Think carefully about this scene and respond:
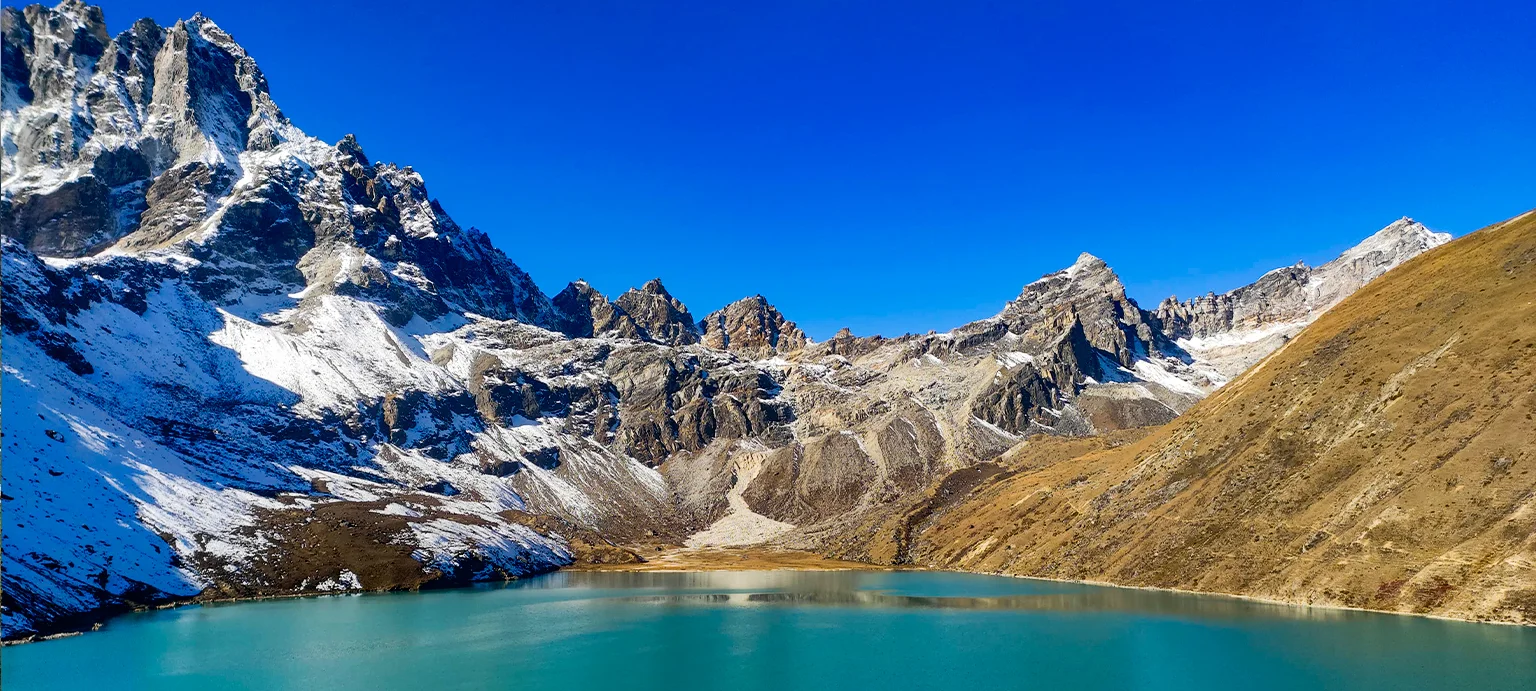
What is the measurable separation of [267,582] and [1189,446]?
15694cm

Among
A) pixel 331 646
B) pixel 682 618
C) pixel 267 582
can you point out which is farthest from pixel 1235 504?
pixel 267 582

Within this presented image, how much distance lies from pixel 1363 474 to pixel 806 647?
72597mm

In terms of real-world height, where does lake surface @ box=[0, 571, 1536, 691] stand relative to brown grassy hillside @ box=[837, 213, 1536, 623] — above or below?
below

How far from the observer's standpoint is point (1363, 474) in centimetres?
10125

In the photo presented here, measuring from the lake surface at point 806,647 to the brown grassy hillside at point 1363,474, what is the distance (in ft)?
22.7

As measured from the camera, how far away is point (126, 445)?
561 ft

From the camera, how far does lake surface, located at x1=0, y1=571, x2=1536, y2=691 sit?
216ft

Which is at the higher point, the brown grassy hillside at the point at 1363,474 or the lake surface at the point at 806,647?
the brown grassy hillside at the point at 1363,474

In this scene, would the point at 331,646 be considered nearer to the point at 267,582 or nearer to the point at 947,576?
the point at 267,582

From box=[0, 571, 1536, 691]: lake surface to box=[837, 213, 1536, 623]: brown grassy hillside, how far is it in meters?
6.92

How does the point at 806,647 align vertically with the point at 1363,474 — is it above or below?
below

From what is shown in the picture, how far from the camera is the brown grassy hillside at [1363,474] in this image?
84.9 meters

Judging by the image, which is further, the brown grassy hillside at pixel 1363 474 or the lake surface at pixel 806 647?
the brown grassy hillside at pixel 1363 474

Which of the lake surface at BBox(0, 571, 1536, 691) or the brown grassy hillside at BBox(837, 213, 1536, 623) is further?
the brown grassy hillside at BBox(837, 213, 1536, 623)
